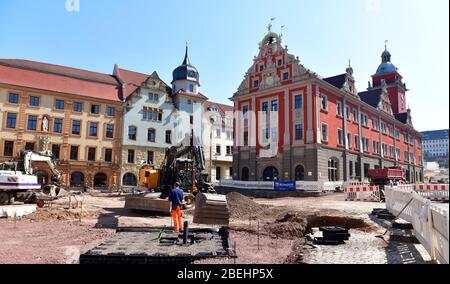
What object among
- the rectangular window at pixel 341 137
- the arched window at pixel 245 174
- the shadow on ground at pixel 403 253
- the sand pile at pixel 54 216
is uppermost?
the rectangular window at pixel 341 137

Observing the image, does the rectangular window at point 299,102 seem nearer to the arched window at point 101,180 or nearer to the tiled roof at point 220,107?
the tiled roof at point 220,107

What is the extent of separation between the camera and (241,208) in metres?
17.3

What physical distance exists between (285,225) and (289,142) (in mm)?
24062

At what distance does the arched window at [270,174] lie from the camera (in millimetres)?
36125

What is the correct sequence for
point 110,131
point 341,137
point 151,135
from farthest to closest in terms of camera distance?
point 151,135, point 110,131, point 341,137

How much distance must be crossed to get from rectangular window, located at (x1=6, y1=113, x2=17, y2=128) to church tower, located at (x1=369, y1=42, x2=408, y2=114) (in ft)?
192

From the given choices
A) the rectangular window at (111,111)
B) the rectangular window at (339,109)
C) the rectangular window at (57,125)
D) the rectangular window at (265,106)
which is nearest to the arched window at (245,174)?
the rectangular window at (265,106)

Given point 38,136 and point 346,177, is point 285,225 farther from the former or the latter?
point 38,136

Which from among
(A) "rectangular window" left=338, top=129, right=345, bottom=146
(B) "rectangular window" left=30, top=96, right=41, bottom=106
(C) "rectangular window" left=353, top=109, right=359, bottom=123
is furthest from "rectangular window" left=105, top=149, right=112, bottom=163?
(C) "rectangular window" left=353, top=109, right=359, bottom=123

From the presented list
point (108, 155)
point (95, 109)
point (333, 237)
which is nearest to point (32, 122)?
point (95, 109)

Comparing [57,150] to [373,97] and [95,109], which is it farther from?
[373,97]

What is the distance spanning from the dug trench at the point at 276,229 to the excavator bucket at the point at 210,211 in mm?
644

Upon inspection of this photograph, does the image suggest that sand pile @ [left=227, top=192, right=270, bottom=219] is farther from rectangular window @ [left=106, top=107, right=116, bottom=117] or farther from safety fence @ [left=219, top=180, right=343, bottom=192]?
rectangular window @ [left=106, top=107, right=116, bottom=117]

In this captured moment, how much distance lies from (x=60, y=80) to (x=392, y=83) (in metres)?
57.8
